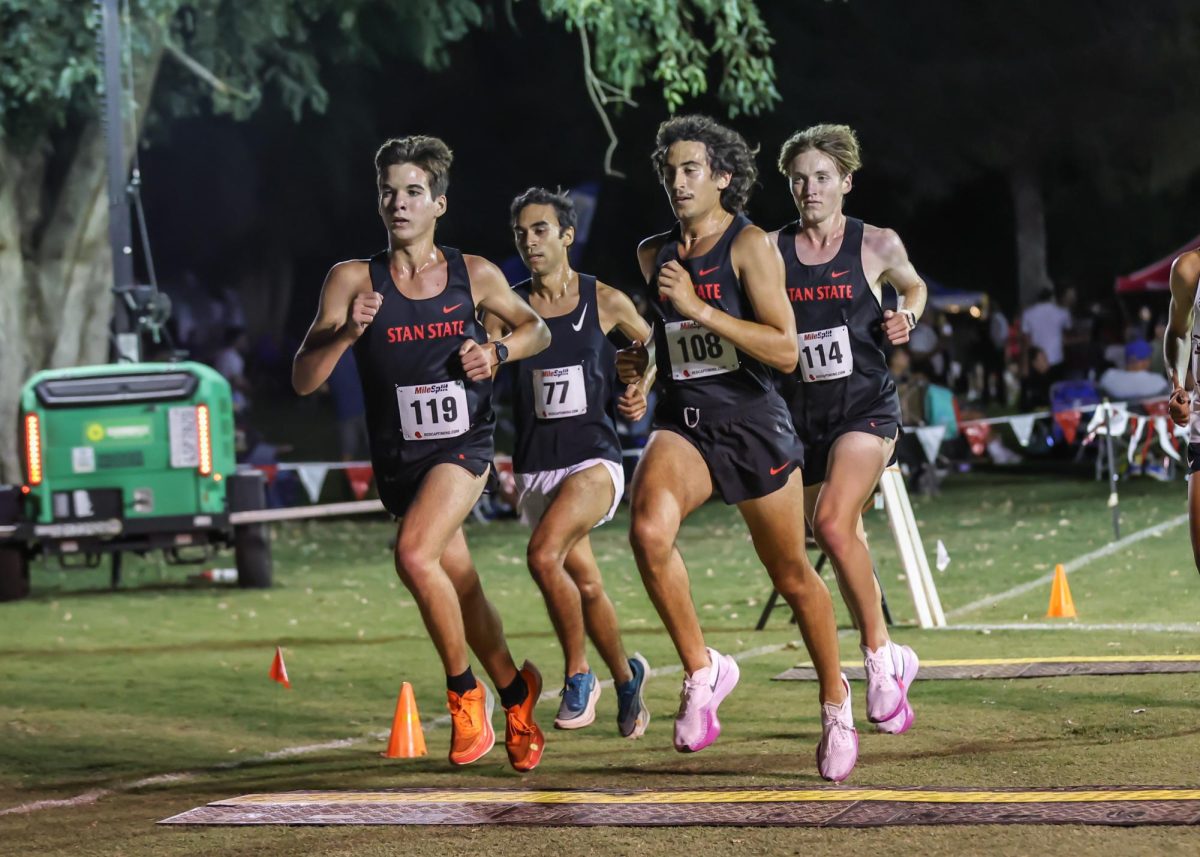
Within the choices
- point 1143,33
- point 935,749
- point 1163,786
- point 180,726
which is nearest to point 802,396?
point 935,749

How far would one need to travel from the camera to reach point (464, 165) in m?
43.2

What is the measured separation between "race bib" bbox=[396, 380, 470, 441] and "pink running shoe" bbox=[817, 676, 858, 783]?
1.66 metres

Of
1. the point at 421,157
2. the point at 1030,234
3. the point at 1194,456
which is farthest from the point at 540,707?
the point at 1030,234

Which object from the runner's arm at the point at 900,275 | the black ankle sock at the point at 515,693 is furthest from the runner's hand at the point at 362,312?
the runner's arm at the point at 900,275

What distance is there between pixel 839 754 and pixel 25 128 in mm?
14136

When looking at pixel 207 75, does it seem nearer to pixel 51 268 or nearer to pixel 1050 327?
pixel 51 268

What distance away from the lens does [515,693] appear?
7.54 m

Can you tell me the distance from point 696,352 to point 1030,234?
3599cm

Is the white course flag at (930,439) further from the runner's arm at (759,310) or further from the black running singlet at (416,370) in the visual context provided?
the runner's arm at (759,310)

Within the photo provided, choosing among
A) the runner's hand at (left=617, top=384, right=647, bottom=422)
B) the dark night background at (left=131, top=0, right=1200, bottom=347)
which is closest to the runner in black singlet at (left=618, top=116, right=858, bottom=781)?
the runner's hand at (left=617, top=384, right=647, bottom=422)

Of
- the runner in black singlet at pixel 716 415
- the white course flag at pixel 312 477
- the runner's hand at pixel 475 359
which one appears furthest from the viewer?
the white course flag at pixel 312 477

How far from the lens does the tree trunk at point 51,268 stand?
1964 cm

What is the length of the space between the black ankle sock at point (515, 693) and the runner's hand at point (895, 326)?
1834mm

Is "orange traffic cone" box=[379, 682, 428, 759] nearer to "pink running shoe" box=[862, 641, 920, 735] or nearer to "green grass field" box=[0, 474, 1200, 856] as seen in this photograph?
"green grass field" box=[0, 474, 1200, 856]
